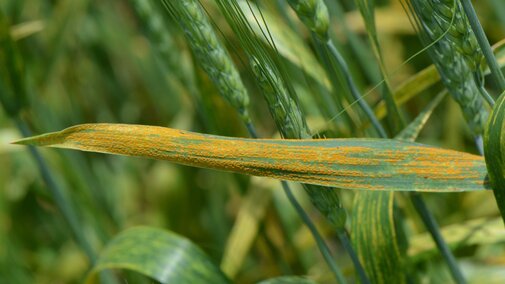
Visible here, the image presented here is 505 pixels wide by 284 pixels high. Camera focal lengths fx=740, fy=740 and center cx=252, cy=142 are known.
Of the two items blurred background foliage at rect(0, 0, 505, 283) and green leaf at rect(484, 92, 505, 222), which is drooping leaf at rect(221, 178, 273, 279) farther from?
green leaf at rect(484, 92, 505, 222)

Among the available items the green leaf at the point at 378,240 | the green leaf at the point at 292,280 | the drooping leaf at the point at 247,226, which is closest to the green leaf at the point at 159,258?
the green leaf at the point at 292,280

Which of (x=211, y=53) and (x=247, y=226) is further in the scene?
(x=247, y=226)

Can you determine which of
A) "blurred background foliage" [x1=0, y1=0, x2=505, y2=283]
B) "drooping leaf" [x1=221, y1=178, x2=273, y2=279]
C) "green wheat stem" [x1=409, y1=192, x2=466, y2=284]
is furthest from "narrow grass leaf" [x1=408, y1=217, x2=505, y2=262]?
"drooping leaf" [x1=221, y1=178, x2=273, y2=279]

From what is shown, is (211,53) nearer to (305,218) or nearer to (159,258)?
(305,218)

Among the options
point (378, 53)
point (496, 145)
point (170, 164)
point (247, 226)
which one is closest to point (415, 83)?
point (378, 53)

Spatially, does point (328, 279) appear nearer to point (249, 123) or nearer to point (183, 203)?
point (249, 123)

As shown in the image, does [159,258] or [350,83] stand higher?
[350,83]

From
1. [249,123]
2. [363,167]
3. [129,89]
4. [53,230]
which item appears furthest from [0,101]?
[129,89]
